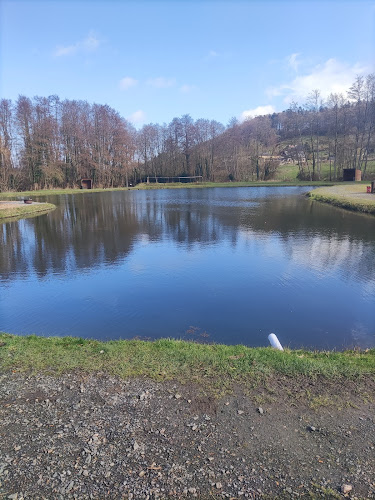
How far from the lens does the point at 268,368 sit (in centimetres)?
581

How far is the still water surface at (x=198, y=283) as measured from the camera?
8.49m

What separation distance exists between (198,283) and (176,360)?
569cm

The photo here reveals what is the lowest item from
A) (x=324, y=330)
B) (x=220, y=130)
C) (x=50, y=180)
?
(x=324, y=330)

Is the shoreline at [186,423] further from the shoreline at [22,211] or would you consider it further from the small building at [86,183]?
the small building at [86,183]

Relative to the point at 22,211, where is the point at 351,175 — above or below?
above

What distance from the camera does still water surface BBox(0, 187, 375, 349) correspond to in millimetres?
8492

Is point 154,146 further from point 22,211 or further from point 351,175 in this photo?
point 22,211

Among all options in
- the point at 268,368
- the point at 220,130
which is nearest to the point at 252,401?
the point at 268,368

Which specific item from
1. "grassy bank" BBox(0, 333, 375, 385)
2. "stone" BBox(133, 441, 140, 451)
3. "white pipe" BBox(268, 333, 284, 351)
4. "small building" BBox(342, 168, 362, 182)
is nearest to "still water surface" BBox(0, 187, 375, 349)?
"white pipe" BBox(268, 333, 284, 351)

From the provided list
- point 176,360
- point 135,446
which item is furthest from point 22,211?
point 135,446

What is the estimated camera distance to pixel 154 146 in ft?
283

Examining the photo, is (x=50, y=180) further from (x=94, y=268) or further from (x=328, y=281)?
(x=328, y=281)

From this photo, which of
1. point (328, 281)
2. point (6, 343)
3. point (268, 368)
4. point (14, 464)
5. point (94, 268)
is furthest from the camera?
point (94, 268)

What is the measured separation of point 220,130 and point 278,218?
2624 inches
